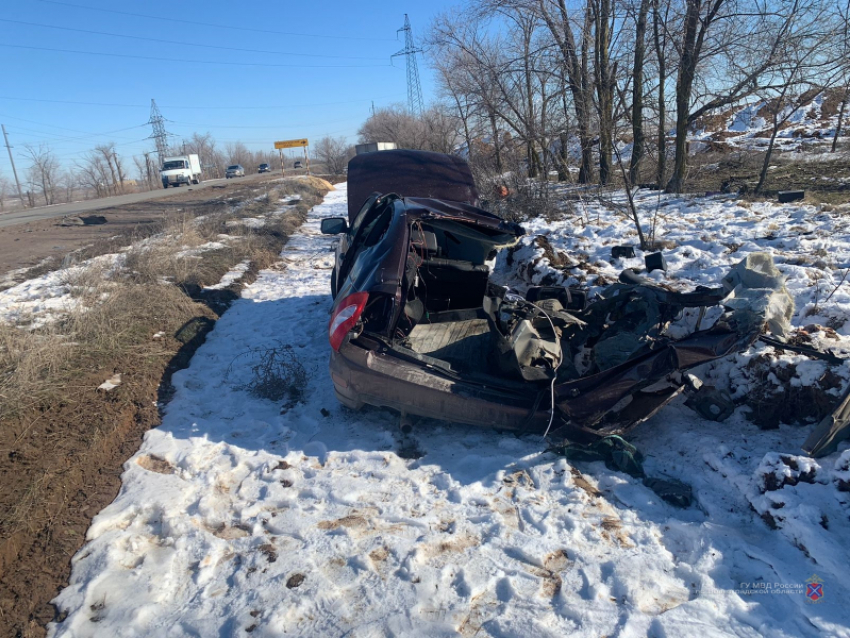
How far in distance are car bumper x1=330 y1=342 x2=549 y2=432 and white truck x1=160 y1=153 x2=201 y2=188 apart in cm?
4505

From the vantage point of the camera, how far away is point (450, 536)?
290 centimetres

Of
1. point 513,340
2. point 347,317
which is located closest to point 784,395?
point 513,340

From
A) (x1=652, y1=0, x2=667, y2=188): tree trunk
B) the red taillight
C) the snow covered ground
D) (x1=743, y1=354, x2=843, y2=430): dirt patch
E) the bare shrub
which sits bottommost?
the snow covered ground

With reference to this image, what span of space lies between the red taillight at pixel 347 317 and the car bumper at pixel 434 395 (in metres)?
0.12

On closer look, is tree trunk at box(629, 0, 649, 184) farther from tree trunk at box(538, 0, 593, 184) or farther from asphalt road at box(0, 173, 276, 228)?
asphalt road at box(0, 173, 276, 228)

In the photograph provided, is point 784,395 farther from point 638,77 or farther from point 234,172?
point 234,172

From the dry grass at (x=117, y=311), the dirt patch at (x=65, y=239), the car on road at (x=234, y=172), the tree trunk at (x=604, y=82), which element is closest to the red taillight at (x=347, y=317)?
the dry grass at (x=117, y=311)

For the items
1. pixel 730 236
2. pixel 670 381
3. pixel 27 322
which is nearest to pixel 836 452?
pixel 670 381

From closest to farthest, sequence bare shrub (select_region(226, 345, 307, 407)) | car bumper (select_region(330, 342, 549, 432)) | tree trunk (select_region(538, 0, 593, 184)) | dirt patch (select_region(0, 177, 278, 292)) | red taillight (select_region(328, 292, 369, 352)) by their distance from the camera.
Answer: car bumper (select_region(330, 342, 549, 432))
red taillight (select_region(328, 292, 369, 352))
bare shrub (select_region(226, 345, 307, 407))
tree trunk (select_region(538, 0, 593, 184))
dirt patch (select_region(0, 177, 278, 292))

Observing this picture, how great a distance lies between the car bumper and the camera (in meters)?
3.52

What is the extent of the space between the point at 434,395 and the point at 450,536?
0.95 meters

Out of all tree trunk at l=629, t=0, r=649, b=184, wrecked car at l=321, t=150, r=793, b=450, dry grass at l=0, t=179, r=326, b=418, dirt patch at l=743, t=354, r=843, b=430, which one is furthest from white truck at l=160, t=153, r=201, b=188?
dirt patch at l=743, t=354, r=843, b=430

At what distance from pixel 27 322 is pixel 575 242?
7367 millimetres

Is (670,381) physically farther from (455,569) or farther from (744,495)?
(455,569)
